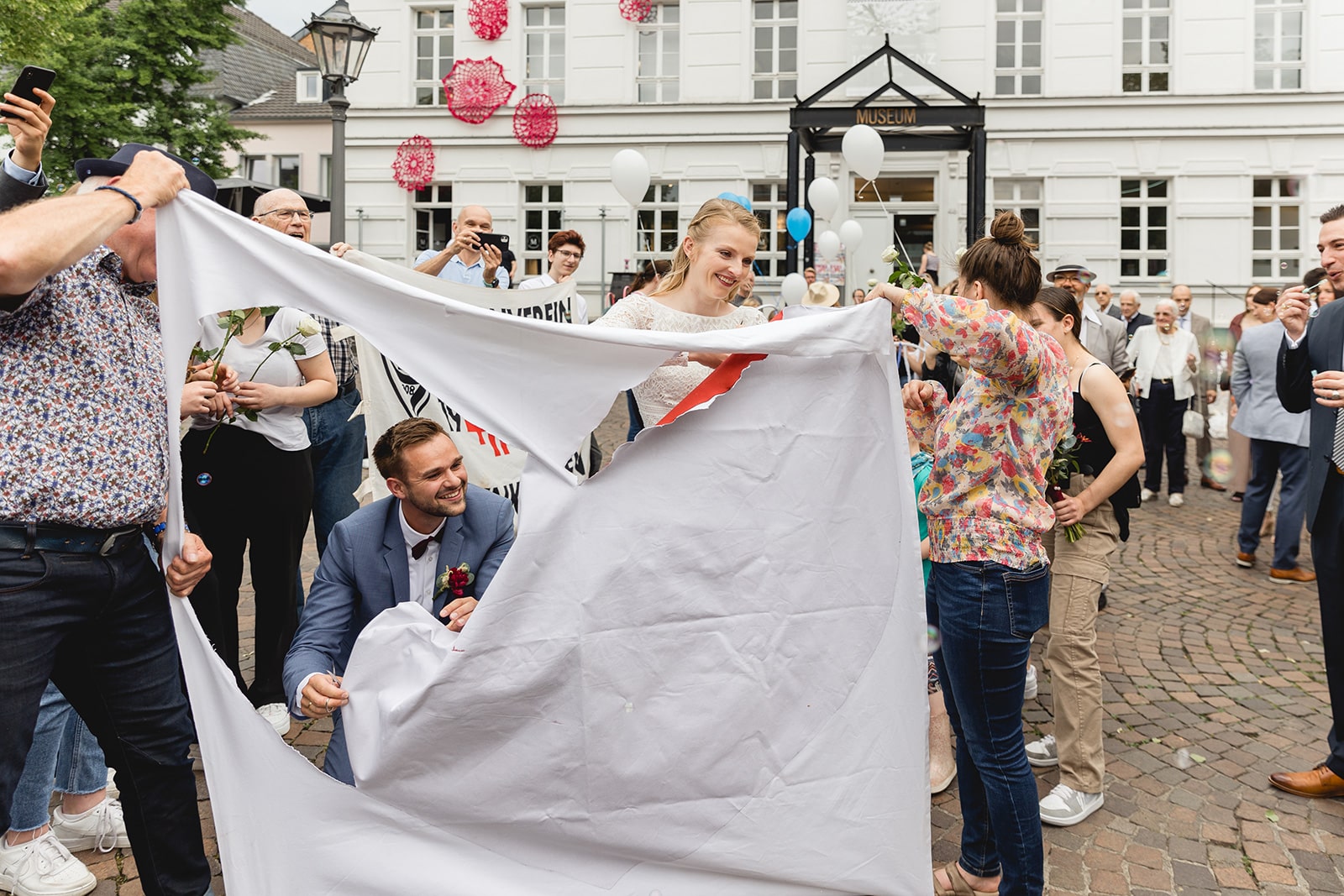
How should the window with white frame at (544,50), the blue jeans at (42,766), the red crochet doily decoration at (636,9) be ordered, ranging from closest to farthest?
the blue jeans at (42,766) → the red crochet doily decoration at (636,9) → the window with white frame at (544,50)

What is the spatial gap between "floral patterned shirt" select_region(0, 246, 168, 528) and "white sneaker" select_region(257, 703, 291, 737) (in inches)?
83.4

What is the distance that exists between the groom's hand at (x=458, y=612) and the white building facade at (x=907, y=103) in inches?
717

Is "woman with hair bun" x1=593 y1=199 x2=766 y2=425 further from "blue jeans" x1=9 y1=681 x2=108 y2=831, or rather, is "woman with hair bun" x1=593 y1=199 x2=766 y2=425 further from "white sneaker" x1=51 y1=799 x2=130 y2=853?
"white sneaker" x1=51 y1=799 x2=130 y2=853

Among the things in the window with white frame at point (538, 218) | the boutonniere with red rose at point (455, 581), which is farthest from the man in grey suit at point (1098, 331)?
the window with white frame at point (538, 218)

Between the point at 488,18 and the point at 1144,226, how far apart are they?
49.7ft

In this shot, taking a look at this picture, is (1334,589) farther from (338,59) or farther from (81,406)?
(338,59)

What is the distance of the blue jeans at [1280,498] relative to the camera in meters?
7.57

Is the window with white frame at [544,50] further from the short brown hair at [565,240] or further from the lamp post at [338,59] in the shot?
the short brown hair at [565,240]

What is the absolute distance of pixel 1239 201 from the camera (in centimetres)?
2181

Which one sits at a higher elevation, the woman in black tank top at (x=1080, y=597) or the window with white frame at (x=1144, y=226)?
the window with white frame at (x=1144, y=226)

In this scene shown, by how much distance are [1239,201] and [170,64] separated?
2412 cm

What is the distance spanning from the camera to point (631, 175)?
11680 mm

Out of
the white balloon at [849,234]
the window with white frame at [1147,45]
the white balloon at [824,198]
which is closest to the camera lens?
the white balloon at [824,198]

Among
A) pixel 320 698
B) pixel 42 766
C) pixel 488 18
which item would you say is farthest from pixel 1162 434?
pixel 488 18
